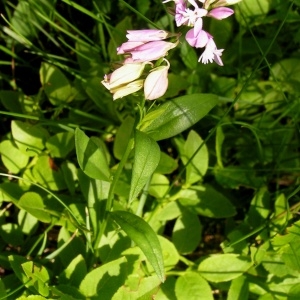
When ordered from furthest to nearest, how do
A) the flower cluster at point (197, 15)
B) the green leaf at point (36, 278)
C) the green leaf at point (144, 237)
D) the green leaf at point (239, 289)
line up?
the green leaf at point (239, 289) → the green leaf at point (36, 278) → the green leaf at point (144, 237) → the flower cluster at point (197, 15)

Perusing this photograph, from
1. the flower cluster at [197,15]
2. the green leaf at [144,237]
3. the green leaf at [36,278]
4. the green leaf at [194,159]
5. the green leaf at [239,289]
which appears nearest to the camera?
the flower cluster at [197,15]

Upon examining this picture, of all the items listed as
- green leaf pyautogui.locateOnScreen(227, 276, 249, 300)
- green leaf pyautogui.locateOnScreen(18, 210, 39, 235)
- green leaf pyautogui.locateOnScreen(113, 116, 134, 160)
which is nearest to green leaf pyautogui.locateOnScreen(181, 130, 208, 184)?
green leaf pyautogui.locateOnScreen(113, 116, 134, 160)

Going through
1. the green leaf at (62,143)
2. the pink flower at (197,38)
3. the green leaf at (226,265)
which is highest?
the pink flower at (197,38)

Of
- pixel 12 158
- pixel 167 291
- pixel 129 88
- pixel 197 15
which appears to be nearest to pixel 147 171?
pixel 129 88

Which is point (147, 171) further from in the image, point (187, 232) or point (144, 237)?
point (187, 232)

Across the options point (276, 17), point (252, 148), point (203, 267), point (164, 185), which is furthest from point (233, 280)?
point (276, 17)

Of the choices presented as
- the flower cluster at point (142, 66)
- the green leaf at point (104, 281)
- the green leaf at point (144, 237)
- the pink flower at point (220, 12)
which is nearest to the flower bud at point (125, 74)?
the flower cluster at point (142, 66)

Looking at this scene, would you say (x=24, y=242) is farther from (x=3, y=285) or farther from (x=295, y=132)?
(x=295, y=132)

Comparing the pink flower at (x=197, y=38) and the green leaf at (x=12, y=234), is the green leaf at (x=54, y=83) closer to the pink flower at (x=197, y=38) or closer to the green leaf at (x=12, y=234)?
the green leaf at (x=12, y=234)
